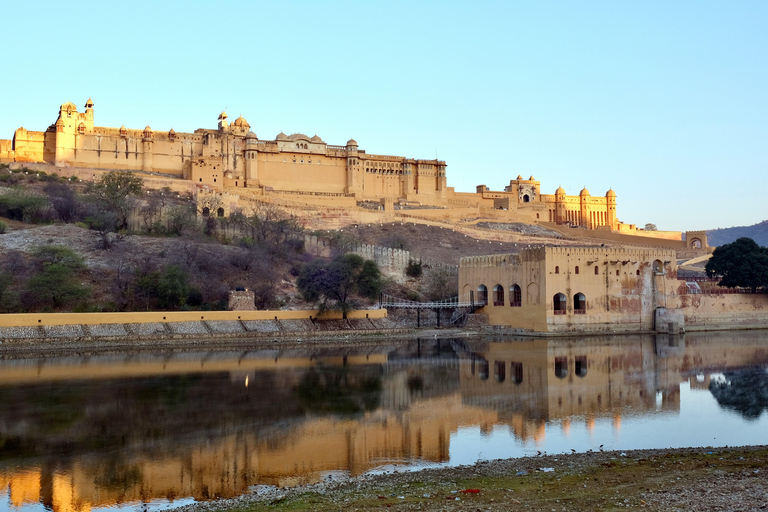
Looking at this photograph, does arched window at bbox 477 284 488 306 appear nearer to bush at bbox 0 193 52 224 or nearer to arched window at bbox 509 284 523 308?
arched window at bbox 509 284 523 308

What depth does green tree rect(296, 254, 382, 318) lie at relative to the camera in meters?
32.4

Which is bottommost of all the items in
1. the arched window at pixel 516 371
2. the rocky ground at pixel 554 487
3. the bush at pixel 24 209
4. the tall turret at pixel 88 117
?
the rocky ground at pixel 554 487

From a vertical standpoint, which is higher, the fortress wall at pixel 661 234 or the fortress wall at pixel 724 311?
the fortress wall at pixel 661 234

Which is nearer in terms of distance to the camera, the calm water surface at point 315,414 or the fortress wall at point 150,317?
the calm water surface at point 315,414

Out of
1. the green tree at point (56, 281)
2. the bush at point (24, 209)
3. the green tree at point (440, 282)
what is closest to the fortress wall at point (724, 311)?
the green tree at point (440, 282)

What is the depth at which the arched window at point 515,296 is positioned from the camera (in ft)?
114

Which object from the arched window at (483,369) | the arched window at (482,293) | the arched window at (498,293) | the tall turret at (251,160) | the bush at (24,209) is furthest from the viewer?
the tall turret at (251,160)

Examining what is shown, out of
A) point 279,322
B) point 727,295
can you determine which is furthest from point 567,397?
point 727,295

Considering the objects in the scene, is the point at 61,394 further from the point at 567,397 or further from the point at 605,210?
the point at 605,210

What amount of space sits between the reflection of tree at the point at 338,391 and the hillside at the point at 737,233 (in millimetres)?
154041

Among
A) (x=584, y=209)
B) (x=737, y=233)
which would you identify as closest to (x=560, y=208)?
(x=584, y=209)

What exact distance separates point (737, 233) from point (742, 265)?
14874 centimetres

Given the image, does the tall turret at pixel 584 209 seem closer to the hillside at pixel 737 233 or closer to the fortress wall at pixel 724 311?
the fortress wall at pixel 724 311

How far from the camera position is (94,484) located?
11227 mm
